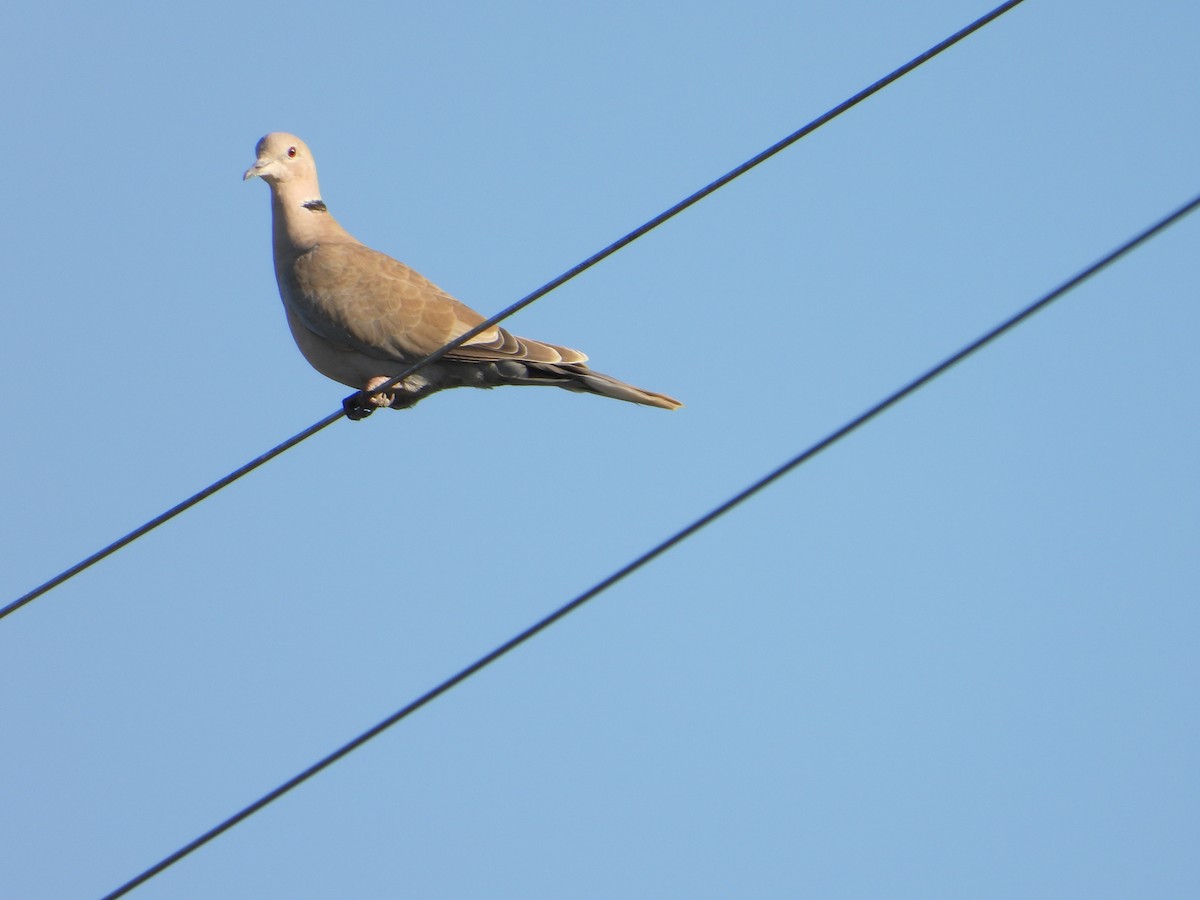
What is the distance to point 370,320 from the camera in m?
7.64

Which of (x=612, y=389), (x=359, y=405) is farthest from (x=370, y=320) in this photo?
(x=612, y=389)

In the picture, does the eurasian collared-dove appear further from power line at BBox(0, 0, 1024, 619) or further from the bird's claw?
power line at BBox(0, 0, 1024, 619)

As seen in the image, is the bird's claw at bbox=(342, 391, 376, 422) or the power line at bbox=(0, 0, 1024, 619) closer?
the power line at bbox=(0, 0, 1024, 619)

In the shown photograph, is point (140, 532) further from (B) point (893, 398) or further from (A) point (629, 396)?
(A) point (629, 396)

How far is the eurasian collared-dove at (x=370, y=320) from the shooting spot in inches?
286

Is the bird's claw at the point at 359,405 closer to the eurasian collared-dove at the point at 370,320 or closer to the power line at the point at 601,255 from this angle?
the eurasian collared-dove at the point at 370,320

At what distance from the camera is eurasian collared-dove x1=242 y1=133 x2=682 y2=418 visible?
23.8 ft

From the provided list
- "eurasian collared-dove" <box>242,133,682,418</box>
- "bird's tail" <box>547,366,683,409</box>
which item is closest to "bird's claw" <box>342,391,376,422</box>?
"eurasian collared-dove" <box>242,133,682,418</box>

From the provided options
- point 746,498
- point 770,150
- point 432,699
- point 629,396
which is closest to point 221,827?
point 432,699

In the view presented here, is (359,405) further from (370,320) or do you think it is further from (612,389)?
(612,389)

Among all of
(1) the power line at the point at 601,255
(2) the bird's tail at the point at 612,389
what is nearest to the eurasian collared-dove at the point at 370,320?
(2) the bird's tail at the point at 612,389

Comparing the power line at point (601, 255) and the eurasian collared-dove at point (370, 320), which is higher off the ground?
the eurasian collared-dove at point (370, 320)

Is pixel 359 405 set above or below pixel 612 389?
above

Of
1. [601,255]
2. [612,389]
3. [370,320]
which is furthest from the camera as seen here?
[370,320]
